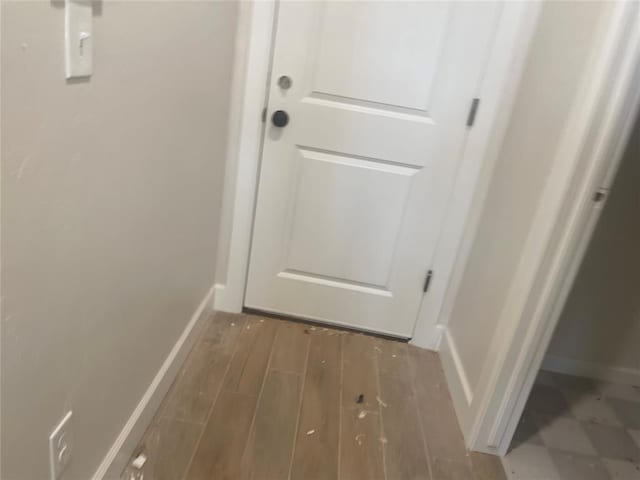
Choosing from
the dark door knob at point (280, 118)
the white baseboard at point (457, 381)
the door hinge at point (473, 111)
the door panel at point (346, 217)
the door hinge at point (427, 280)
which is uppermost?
the door hinge at point (473, 111)

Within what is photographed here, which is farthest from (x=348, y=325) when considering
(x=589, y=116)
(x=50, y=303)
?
(x=50, y=303)

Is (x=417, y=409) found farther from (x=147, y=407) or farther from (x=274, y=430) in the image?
(x=147, y=407)

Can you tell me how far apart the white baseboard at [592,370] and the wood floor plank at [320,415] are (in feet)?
3.14

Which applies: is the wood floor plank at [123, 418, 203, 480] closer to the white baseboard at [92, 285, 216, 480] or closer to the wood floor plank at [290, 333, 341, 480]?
the white baseboard at [92, 285, 216, 480]

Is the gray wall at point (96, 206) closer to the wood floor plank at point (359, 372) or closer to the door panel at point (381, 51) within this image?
the door panel at point (381, 51)

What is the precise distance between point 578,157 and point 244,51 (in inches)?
47.1

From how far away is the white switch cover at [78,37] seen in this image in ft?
2.64

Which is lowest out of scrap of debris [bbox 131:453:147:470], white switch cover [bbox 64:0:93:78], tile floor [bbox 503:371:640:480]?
tile floor [bbox 503:371:640:480]

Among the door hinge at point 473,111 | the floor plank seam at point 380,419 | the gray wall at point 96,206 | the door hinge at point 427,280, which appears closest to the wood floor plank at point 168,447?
the gray wall at point 96,206

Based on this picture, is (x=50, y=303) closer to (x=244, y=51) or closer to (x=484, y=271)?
(x=244, y=51)

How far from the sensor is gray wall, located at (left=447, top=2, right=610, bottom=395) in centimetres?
142

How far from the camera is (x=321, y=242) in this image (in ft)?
7.01

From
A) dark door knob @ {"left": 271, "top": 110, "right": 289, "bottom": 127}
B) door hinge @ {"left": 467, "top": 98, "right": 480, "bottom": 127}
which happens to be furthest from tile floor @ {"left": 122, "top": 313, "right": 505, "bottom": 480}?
door hinge @ {"left": 467, "top": 98, "right": 480, "bottom": 127}

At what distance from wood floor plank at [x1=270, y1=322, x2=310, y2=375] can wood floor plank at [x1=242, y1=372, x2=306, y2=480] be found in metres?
0.05
